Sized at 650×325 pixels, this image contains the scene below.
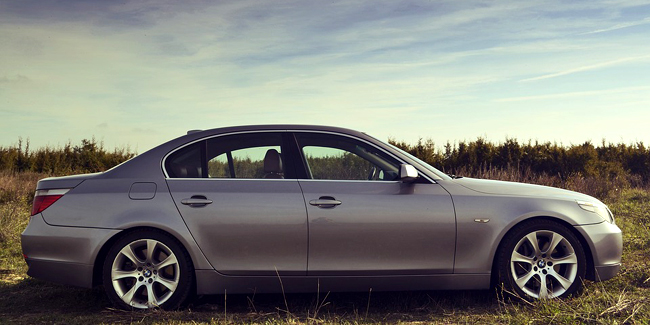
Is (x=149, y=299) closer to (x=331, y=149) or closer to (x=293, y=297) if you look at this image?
(x=293, y=297)

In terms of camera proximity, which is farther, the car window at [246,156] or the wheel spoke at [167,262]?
the car window at [246,156]

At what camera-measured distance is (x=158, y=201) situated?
5434 millimetres

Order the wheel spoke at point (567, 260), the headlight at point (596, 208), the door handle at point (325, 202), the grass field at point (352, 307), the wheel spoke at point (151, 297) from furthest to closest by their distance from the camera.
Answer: the headlight at point (596, 208) < the wheel spoke at point (567, 260) < the wheel spoke at point (151, 297) < the door handle at point (325, 202) < the grass field at point (352, 307)

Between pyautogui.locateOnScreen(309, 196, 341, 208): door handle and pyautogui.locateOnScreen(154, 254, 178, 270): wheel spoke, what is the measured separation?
1348 mm

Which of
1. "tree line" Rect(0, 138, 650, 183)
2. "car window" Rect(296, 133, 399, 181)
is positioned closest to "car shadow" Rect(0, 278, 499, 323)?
"car window" Rect(296, 133, 399, 181)

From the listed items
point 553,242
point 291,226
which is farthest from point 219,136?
point 553,242

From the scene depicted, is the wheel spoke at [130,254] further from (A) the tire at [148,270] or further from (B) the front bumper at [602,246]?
(B) the front bumper at [602,246]

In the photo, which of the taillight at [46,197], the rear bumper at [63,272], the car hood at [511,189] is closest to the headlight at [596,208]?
the car hood at [511,189]

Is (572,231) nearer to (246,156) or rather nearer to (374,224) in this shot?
(374,224)

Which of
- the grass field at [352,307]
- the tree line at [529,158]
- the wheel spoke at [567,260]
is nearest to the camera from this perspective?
the grass field at [352,307]

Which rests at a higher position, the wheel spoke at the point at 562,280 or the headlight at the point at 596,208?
the headlight at the point at 596,208

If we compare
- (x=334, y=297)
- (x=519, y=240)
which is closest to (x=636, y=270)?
(x=519, y=240)

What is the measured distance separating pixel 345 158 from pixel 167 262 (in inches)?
74.6

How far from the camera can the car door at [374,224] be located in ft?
17.7
